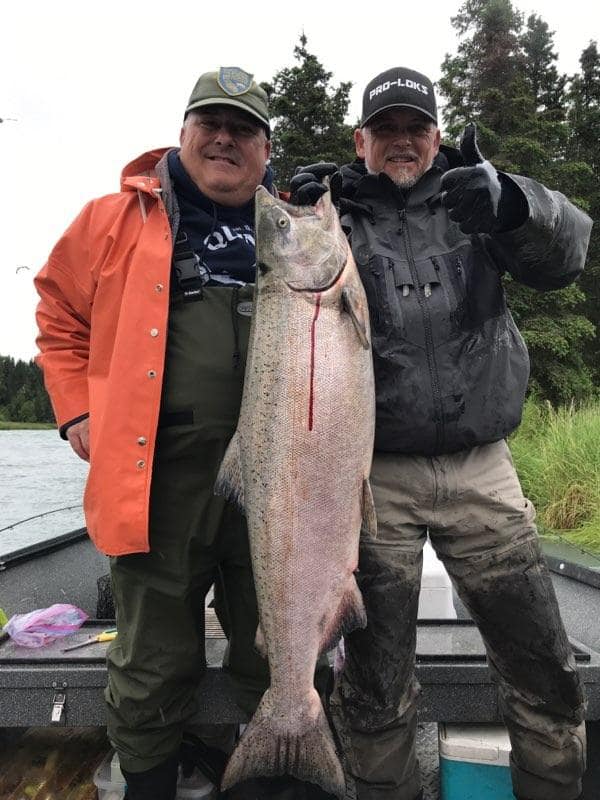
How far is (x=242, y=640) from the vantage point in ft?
9.52

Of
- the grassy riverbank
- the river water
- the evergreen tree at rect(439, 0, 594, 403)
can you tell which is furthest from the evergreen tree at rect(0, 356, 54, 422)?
the evergreen tree at rect(439, 0, 594, 403)

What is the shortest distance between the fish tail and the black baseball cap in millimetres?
2246

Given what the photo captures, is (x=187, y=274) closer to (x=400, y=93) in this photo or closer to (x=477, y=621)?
(x=400, y=93)

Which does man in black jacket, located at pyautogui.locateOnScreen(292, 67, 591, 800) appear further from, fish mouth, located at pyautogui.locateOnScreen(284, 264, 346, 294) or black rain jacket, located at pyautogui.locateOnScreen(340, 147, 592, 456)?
fish mouth, located at pyautogui.locateOnScreen(284, 264, 346, 294)

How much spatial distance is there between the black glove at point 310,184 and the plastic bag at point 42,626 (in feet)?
7.80

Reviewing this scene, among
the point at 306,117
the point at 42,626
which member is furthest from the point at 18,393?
the point at 42,626

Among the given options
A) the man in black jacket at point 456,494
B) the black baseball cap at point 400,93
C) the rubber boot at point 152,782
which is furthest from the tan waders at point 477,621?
the black baseball cap at point 400,93

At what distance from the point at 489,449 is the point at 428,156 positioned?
124 centimetres

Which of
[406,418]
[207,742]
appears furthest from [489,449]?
[207,742]

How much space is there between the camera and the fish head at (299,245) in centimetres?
230

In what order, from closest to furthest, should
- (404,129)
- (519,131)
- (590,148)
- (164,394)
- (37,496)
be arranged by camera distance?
(164,394), (404,129), (37,496), (519,131), (590,148)

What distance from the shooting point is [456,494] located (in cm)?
258

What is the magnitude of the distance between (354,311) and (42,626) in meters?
2.33

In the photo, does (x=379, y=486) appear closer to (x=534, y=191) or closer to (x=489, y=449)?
(x=489, y=449)
